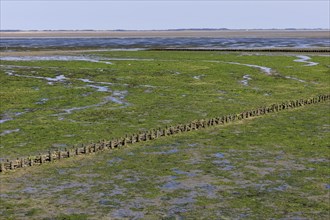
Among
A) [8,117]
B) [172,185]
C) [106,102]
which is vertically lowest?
[172,185]

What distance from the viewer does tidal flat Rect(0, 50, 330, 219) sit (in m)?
30.9

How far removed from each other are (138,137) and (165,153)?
4.85m

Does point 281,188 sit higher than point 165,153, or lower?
lower

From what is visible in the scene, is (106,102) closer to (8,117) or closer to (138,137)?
(8,117)

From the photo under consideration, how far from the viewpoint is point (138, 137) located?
48031 millimetres

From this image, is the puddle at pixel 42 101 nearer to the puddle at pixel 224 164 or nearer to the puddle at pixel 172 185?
the puddle at pixel 224 164

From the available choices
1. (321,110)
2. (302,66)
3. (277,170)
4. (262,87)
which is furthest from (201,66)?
(277,170)

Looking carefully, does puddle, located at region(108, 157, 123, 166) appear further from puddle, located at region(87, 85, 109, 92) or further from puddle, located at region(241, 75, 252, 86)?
puddle, located at region(241, 75, 252, 86)

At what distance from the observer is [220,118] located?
186ft

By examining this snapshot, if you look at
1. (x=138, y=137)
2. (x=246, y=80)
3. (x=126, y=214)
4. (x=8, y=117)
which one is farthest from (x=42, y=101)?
(x=126, y=214)

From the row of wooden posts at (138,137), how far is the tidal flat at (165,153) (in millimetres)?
1193

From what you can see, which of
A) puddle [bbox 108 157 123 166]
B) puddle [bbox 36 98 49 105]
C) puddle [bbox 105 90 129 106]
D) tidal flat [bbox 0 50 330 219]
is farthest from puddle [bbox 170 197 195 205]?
puddle [bbox 36 98 49 105]

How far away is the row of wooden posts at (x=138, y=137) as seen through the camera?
3947 cm

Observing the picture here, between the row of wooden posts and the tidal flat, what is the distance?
119 cm
